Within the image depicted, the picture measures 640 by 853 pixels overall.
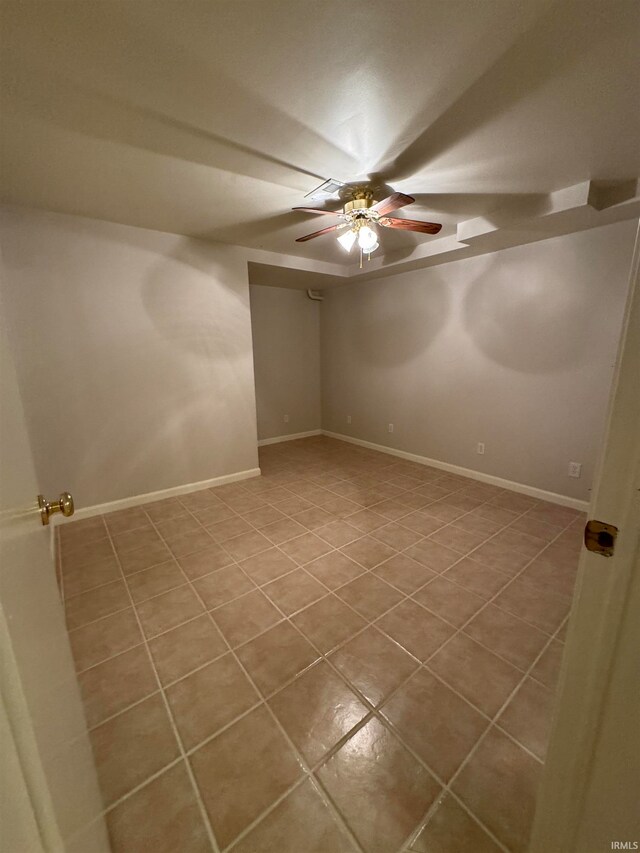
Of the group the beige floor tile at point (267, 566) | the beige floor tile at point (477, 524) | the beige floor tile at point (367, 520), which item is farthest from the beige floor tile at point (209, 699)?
the beige floor tile at point (477, 524)

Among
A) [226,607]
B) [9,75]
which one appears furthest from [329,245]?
[226,607]

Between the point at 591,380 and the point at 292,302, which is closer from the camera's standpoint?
the point at 591,380

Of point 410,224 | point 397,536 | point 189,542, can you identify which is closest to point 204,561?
point 189,542

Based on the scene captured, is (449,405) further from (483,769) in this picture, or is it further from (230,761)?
(230,761)

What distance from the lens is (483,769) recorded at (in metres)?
1.10

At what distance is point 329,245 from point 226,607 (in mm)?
3202

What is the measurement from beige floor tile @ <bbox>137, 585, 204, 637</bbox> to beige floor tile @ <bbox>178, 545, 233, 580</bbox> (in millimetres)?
153

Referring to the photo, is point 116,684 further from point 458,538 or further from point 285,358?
point 285,358

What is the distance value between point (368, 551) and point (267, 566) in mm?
691

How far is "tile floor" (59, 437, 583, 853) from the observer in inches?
39.2

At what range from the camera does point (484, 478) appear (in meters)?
3.43

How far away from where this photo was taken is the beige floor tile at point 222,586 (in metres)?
1.86

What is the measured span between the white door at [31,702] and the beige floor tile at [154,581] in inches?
46.9

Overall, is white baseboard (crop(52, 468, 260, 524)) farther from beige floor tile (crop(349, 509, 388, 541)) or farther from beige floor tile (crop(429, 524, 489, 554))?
beige floor tile (crop(429, 524, 489, 554))
